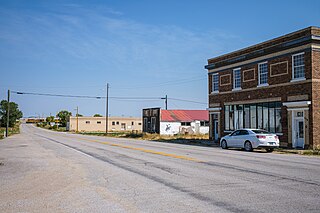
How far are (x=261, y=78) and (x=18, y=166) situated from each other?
21759 millimetres

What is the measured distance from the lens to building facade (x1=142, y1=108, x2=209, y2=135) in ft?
212

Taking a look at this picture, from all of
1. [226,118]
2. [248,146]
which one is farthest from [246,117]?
[248,146]

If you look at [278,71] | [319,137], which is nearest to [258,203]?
[319,137]

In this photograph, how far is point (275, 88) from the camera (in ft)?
94.0

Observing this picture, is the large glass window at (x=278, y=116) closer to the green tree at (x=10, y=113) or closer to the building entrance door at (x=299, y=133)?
the building entrance door at (x=299, y=133)

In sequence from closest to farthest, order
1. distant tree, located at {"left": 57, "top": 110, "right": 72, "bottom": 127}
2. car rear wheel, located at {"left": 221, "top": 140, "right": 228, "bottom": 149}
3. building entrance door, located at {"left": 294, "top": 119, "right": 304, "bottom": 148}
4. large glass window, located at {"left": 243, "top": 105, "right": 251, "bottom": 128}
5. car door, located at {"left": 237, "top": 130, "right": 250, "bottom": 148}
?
car door, located at {"left": 237, "top": 130, "right": 250, "bottom": 148} < building entrance door, located at {"left": 294, "top": 119, "right": 304, "bottom": 148} < car rear wheel, located at {"left": 221, "top": 140, "right": 228, "bottom": 149} < large glass window, located at {"left": 243, "top": 105, "right": 251, "bottom": 128} < distant tree, located at {"left": 57, "top": 110, "right": 72, "bottom": 127}

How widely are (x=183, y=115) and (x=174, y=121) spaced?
144 inches

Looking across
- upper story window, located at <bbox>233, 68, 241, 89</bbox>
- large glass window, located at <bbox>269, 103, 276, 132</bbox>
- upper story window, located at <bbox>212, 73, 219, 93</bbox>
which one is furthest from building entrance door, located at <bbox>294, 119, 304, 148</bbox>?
upper story window, located at <bbox>212, 73, 219, 93</bbox>

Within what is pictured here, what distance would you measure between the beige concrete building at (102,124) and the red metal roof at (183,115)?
114ft

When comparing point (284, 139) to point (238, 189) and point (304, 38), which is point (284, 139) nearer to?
point (304, 38)

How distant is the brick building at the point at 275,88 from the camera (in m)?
25.5

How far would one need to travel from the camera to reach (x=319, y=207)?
720cm

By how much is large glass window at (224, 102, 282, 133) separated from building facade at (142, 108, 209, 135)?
28.1 m

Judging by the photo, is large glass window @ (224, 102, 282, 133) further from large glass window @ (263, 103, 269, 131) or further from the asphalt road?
the asphalt road
